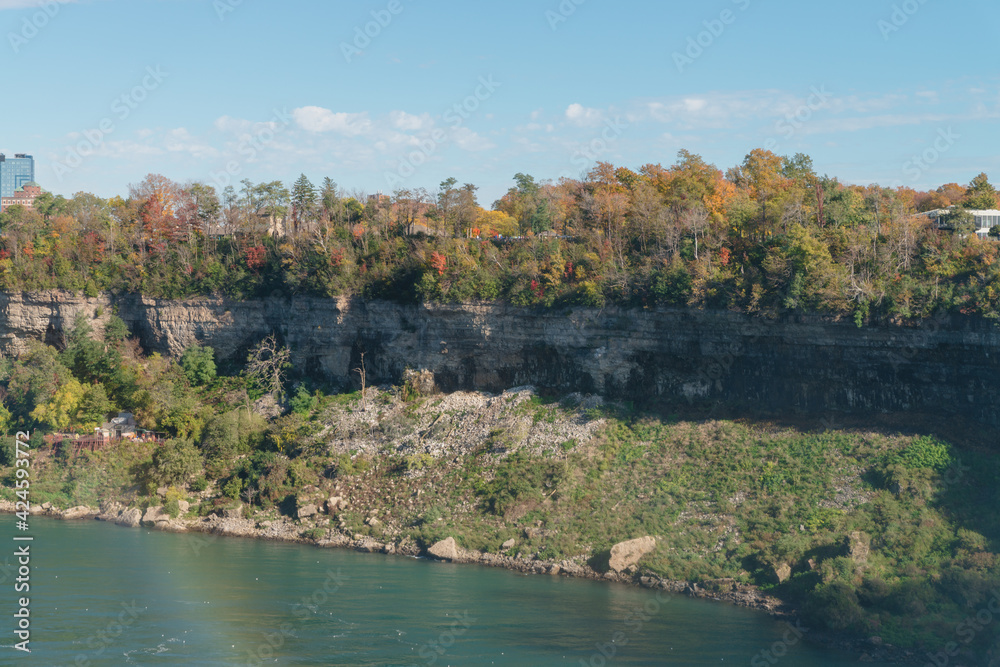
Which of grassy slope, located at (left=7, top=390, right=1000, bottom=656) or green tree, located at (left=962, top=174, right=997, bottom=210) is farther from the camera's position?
green tree, located at (left=962, top=174, right=997, bottom=210)

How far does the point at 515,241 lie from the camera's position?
43656 millimetres

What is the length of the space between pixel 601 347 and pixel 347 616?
55.7ft

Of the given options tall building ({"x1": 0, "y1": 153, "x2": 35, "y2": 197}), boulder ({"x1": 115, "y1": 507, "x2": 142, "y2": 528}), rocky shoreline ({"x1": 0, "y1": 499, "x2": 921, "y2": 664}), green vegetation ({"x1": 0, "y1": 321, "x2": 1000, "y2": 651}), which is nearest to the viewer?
rocky shoreline ({"x1": 0, "y1": 499, "x2": 921, "y2": 664})

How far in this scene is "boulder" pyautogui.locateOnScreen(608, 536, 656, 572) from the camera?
31016 mm

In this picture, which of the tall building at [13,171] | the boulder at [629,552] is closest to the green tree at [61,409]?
the boulder at [629,552]

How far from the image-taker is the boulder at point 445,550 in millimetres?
32688

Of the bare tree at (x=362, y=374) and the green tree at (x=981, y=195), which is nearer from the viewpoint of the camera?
→ the green tree at (x=981, y=195)

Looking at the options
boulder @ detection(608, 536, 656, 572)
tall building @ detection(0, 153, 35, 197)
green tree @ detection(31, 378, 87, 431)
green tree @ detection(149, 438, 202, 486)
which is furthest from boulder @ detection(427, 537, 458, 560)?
tall building @ detection(0, 153, 35, 197)

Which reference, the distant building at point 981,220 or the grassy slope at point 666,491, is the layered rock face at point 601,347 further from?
the distant building at point 981,220

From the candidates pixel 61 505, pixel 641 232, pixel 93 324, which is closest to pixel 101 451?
pixel 61 505

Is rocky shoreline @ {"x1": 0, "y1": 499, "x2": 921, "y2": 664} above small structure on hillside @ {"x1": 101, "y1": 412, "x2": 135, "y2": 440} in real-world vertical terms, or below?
below

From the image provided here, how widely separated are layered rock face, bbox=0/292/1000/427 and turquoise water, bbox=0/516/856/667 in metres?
10.9

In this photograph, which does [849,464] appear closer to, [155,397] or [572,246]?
[572,246]

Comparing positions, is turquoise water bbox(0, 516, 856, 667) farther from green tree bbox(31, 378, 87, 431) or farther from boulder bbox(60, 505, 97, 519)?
green tree bbox(31, 378, 87, 431)
